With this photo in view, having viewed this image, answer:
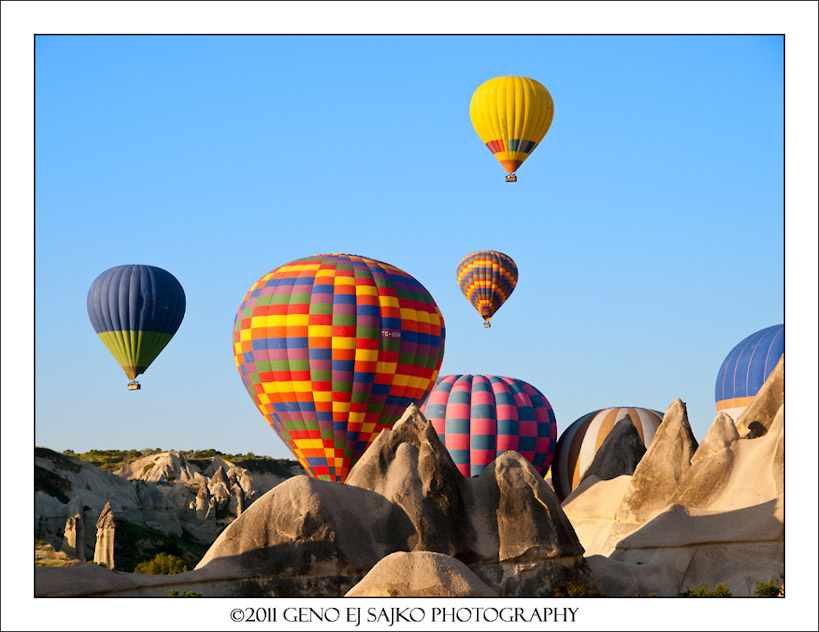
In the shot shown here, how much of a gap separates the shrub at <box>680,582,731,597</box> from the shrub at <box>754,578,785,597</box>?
654 mm

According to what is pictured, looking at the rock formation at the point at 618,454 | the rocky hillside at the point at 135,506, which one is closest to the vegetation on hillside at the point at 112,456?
the rocky hillside at the point at 135,506

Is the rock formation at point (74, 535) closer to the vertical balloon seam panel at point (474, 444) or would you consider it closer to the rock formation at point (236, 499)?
the rock formation at point (236, 499)

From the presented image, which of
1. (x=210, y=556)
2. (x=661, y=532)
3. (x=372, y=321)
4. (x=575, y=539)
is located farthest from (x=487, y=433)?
(x=210, y=556)

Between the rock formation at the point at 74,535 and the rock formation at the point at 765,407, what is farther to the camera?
the rock formation at the point at 74,535

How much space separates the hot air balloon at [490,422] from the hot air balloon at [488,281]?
13439 mm

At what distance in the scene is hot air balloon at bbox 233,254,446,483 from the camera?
3594cm

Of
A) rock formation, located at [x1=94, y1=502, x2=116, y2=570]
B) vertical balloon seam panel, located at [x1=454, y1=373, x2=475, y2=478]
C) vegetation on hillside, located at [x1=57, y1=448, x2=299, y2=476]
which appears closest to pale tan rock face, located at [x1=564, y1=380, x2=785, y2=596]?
vertical balloon seam panel, located at [x1=454, y1=373, x2=475, y2=478]

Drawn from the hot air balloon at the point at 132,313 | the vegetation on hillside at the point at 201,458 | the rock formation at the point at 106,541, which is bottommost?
the vegetation on hillside at the point at 201,458

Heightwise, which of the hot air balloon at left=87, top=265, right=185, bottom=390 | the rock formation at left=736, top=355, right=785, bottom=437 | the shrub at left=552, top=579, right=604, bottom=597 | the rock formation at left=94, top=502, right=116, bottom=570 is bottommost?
the rock formation at left=94, top=502, right=116, bottom=570

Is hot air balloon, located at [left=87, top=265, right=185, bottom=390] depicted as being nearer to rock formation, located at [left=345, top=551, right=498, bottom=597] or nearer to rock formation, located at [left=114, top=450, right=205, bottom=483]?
rock formation, located at [left=345, top=551, right=498, bottom=597]

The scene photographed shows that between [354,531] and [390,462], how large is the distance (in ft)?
7.02

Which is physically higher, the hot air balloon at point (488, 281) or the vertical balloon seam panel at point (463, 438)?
the hot air balloon at point (488, 281)

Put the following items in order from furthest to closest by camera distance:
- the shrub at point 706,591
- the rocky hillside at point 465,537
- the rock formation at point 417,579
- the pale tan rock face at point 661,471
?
the pale tan rock face at point 661,471
the shrub at point 706,591
the rocky hillside at point 465,537
the rock formation at point 417,579

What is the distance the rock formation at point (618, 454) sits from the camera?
37031 millimetres
